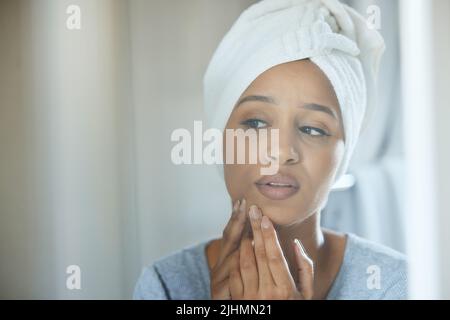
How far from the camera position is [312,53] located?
4.29 feet

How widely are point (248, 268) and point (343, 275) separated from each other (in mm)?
236

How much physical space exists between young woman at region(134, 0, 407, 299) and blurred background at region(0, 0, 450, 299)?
0.04 meters

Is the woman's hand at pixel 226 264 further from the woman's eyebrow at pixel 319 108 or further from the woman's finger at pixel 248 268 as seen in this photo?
the woman's eyebrow at pixel 319 108

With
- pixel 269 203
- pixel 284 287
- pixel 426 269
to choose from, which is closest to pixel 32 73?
pixel 269 203

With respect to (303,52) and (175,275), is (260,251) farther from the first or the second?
(303,52)

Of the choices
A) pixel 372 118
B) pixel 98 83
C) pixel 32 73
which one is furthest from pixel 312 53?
pixel 32 73

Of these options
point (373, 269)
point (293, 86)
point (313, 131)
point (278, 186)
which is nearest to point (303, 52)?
point (293, 86)

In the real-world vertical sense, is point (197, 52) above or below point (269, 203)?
above

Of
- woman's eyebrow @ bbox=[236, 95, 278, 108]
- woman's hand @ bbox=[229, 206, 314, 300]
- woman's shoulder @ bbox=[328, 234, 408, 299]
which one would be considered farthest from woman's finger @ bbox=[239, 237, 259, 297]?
woman's eyebrow @ bbox=[236, 95, 278, 108]

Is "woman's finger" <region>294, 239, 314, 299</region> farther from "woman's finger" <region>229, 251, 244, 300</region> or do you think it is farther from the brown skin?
"woman's finger" <region>229, 251, 244, 300</region>

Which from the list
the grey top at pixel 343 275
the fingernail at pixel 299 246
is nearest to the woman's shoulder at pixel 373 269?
the grey top at pixel 343 275
